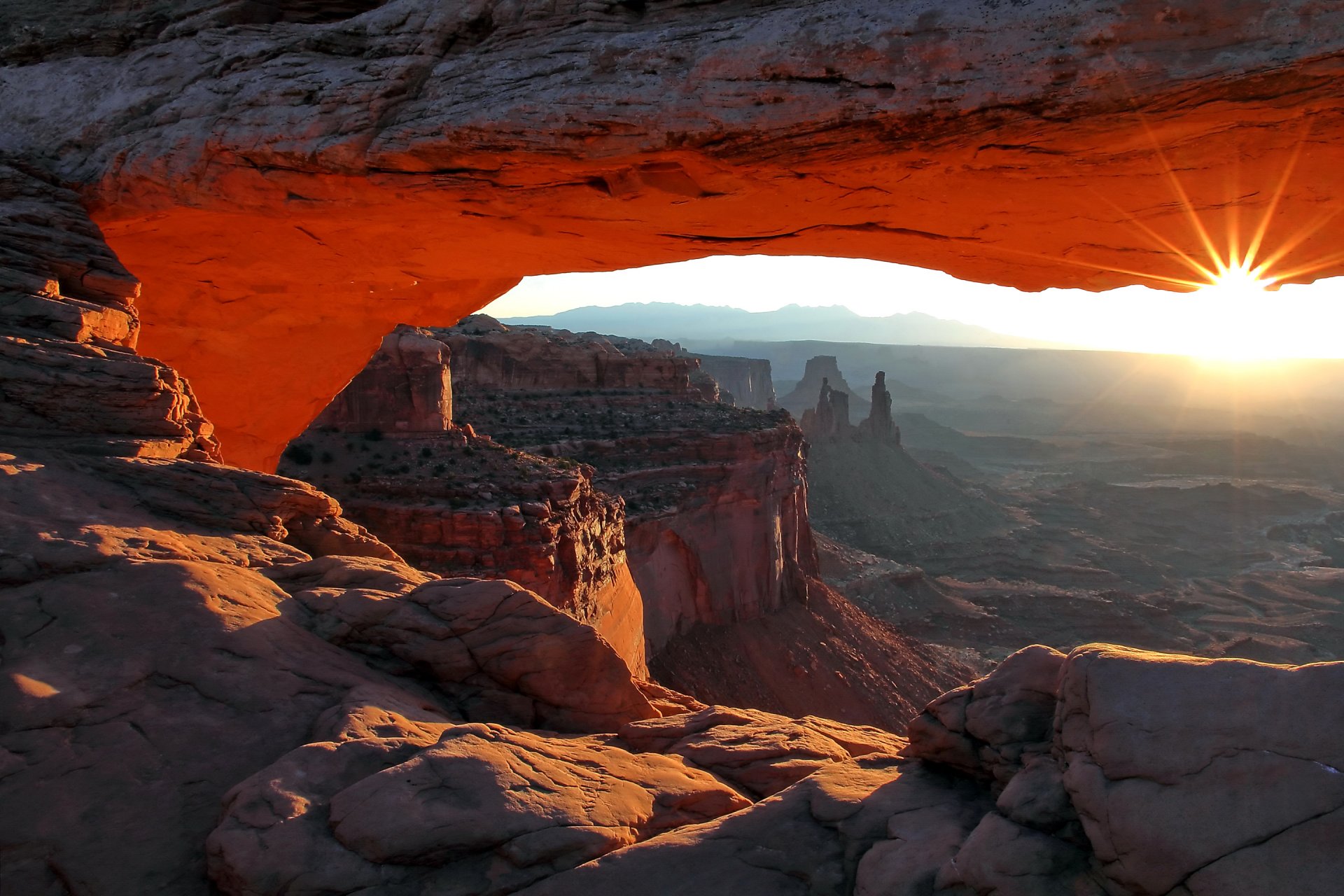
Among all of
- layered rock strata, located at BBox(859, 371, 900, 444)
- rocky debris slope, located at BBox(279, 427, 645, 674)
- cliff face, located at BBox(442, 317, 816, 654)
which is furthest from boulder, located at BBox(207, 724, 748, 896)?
layered rock strata, located at BBox(859, 371, 900, 444)

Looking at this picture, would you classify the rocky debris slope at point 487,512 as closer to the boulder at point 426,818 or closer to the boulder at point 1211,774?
the boulder at point 426,818

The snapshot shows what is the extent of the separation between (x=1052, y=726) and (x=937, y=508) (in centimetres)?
6568

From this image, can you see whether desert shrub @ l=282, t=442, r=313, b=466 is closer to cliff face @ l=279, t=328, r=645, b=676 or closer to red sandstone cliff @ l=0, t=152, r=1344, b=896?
cliff face @ l=279, t=328, r=645, b=676

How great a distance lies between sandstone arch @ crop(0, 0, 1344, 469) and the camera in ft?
18.3

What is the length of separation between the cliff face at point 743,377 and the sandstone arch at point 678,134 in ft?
337

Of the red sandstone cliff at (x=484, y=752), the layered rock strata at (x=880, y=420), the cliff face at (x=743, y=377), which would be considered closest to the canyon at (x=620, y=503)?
the red sandstone cliff at (x=484, y=752)

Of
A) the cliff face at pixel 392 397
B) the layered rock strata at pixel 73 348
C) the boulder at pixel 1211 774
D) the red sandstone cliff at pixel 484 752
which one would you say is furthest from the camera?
the cliff face at pixel 392 397

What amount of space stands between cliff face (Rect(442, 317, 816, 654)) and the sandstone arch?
19229 millimetres

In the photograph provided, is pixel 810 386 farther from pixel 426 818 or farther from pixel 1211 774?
pixel 426 818

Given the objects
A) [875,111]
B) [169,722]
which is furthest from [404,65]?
[169,722]

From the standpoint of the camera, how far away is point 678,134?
21.6ft

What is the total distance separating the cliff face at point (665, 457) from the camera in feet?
97.3

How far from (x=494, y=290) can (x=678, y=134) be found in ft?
19.1

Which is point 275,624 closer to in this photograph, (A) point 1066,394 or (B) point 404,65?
(B) point 404,65
